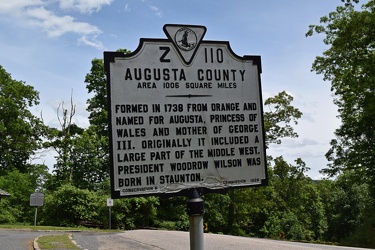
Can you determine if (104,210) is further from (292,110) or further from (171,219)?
(292,110)

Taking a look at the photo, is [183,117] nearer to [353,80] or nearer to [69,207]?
[353,80]

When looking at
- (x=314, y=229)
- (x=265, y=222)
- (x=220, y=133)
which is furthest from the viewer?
(x=314, y=229)

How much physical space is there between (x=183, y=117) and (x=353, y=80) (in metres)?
19.8

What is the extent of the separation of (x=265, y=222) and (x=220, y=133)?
137 ft

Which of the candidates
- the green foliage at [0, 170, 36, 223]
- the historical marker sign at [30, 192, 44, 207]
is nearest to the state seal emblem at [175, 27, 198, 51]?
the historical marker sign at [30, 192, 44, 207]

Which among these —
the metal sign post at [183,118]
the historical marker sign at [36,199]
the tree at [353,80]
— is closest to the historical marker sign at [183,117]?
the metal sign post at [183,118]

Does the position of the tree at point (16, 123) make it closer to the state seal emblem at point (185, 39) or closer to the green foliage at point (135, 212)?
the green foliage at point (135, 212)

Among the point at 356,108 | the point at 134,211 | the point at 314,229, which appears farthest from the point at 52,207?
the point at 314,229

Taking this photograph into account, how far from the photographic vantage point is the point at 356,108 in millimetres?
25281

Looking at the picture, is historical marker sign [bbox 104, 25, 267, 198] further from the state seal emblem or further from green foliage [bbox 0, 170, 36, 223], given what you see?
green foliage [bbox 0, 170, 36, 223]

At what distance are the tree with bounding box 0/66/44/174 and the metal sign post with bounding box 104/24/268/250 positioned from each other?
38.6 m

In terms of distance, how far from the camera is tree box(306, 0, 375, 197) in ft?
69.6

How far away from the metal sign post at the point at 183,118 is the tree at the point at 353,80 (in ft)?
57.5

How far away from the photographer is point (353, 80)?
864 inches
